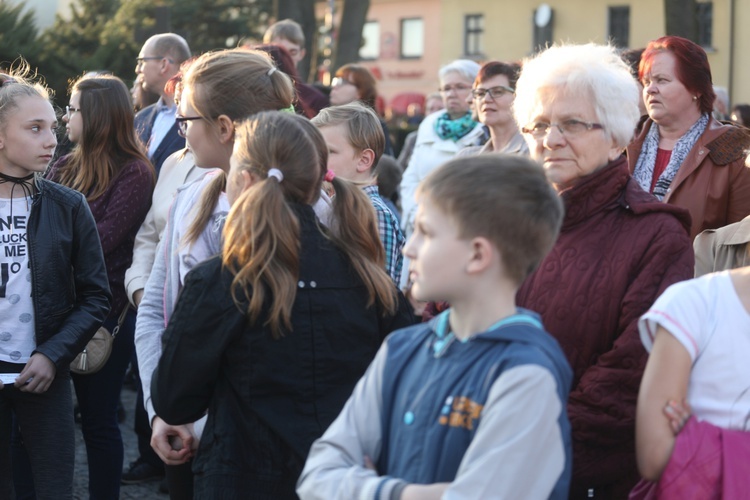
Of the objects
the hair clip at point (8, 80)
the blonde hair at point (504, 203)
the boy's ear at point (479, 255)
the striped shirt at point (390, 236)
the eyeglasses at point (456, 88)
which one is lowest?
the striped shirt at point (390, 236)

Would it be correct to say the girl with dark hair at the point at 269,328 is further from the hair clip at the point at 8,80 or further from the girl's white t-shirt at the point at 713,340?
the hair clip at the point at 8,80

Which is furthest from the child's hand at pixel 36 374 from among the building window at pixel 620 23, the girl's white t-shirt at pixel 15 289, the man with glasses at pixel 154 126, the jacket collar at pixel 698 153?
the building window at pixel 620 23

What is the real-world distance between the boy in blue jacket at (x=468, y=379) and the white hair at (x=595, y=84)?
85 centimetres

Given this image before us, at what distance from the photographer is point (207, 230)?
330cm

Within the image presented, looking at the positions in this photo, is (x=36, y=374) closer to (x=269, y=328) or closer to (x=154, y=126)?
(x=269, y=328)

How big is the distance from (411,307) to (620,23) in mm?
38652

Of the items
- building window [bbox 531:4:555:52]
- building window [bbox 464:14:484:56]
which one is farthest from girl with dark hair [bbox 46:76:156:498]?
building window [bbox 464:14:484:56]

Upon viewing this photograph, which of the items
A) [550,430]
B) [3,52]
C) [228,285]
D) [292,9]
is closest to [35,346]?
[228,285]

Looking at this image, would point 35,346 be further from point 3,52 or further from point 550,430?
point 3,52

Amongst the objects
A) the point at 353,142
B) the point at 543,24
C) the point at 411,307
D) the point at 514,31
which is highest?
the point at 543,24

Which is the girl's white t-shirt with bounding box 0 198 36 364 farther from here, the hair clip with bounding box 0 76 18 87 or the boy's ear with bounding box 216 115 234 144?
the boy's ear with bounding box 216 115 234 144

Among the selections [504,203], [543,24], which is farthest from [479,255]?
[543,24]

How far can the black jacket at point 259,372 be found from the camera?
2787mm

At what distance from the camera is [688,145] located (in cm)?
466
